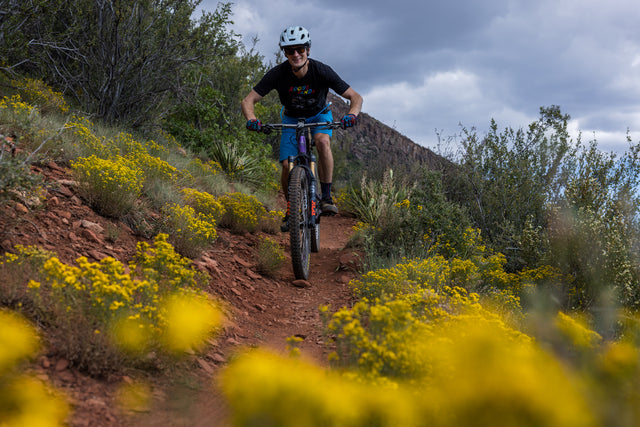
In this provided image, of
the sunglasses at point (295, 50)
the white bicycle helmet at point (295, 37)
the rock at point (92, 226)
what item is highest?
the white bicycle helmet at point (295, 37)

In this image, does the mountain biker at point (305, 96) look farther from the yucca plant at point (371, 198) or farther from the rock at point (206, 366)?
the yucca plant at point (371, 198)

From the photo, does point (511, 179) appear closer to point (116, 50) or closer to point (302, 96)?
point (302, 96)

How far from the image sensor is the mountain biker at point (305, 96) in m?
5.25

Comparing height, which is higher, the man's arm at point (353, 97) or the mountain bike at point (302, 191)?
the man's arm at point (353, 97)

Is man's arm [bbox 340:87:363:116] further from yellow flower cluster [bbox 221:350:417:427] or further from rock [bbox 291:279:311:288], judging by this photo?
yellow flower cluster [bbox 221:350:417:427]

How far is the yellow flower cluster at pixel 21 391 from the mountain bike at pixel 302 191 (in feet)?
9.21

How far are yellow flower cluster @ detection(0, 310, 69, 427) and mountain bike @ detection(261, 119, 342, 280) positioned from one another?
281cm

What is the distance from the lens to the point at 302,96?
5445 millimetres

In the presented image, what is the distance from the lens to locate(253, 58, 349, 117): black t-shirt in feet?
17.6

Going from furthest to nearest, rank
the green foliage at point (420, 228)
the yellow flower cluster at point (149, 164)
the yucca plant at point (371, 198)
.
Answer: the yucca plant at point (371, 198)
the green foliage at point (420, 228)
the yellow flower cluster at point (149, 164)

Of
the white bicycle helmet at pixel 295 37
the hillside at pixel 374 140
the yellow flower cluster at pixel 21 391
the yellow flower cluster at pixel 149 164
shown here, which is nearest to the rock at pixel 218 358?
the yellow flower cluster at pixel 21 391

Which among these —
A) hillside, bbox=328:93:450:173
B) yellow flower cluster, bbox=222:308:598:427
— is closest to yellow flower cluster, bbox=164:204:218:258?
yellow flower cluster, bbox=222:308:598:427

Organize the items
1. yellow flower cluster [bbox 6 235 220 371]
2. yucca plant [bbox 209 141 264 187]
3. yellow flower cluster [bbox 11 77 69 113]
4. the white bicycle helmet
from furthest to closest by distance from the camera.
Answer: yucca plant [bbox 209 141 264 187]
yellow flower cluster [bbox 11 77 69 113]
the white bicycle helmet
yellow flower cluster [bbox 6 235 220 371]

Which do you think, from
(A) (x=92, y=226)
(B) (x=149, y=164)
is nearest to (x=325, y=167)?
(B) (x=149, y=164)
